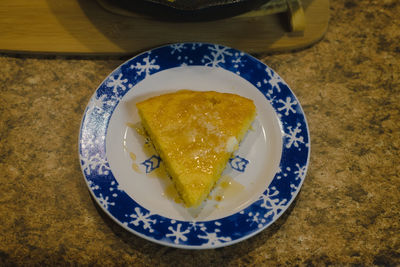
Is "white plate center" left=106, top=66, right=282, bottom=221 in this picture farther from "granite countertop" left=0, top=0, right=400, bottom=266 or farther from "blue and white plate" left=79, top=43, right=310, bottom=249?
"granite countertop" left=0, top=0, right=400, bottom=266

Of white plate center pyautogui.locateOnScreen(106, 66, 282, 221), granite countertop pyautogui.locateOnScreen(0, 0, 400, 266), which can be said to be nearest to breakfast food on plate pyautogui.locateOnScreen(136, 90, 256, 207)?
white plate center pyautogui.locateOnScreen(106, 66, 282, 221)

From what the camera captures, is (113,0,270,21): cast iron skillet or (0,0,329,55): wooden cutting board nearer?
(113,0,270,21): cast iron skillet

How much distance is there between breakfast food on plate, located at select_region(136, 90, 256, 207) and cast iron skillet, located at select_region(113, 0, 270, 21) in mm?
273

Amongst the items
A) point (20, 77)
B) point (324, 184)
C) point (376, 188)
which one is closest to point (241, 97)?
point (324, 184)

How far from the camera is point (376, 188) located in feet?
3.61

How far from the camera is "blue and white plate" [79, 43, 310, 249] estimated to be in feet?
3.06

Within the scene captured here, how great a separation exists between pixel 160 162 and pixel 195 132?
169 millimetres

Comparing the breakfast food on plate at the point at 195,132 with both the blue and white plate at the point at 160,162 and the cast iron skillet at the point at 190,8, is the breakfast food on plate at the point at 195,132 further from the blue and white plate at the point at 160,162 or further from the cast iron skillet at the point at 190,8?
the cast iron skillet at the point at 190,8

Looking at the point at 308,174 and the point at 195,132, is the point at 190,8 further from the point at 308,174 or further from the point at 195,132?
the point at 308,174

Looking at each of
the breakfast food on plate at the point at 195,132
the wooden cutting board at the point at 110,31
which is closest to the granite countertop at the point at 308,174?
the wooden cutting board at the point at 110,31

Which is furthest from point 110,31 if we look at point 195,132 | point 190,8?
point 195,132

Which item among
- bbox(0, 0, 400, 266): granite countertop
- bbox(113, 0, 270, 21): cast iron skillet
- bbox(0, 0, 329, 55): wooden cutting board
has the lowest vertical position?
bbox(0, 0, 400, 266): granite countertop

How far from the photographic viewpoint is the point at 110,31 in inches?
50.4

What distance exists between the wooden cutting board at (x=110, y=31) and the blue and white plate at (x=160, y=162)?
5.1 inches
